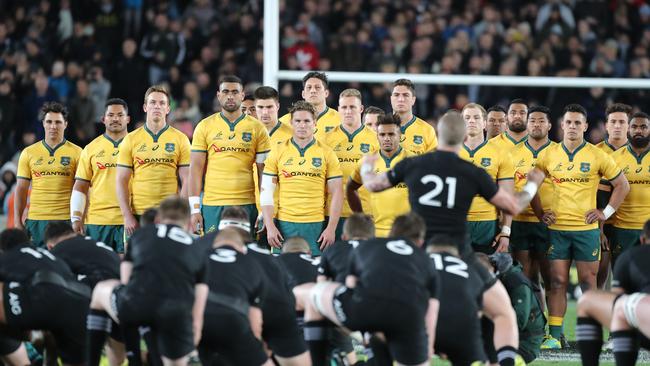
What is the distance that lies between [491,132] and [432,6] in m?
8.61

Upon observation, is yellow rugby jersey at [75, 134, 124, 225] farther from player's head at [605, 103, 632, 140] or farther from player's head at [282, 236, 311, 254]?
player's head at [605, 103, 632, 140]

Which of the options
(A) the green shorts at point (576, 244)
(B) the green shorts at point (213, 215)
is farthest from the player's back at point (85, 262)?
(A) the green shorts at point (576, 244)

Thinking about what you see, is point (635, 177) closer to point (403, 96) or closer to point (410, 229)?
point (403, 96)

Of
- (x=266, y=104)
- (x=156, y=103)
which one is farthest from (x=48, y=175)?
(x=266, y=104)

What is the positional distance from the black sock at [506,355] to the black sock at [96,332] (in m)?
2.82

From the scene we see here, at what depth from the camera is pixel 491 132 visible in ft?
40.0

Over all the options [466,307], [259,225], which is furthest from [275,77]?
[466,307]

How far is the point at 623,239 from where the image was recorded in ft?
39.7

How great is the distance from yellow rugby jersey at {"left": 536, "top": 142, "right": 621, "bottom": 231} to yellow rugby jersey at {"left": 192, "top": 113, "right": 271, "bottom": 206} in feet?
9.26

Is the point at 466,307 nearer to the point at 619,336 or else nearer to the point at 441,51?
the point at 619,336

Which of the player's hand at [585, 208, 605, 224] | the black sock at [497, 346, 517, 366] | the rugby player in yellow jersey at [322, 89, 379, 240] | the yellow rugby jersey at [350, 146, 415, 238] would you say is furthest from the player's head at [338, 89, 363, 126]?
the black sock at [497, 346, 517, 366]

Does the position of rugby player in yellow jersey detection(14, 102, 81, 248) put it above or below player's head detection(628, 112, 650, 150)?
below

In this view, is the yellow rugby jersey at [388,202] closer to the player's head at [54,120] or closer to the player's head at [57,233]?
the player's head at [57,233]

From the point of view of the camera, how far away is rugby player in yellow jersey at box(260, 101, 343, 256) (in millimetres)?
11164
